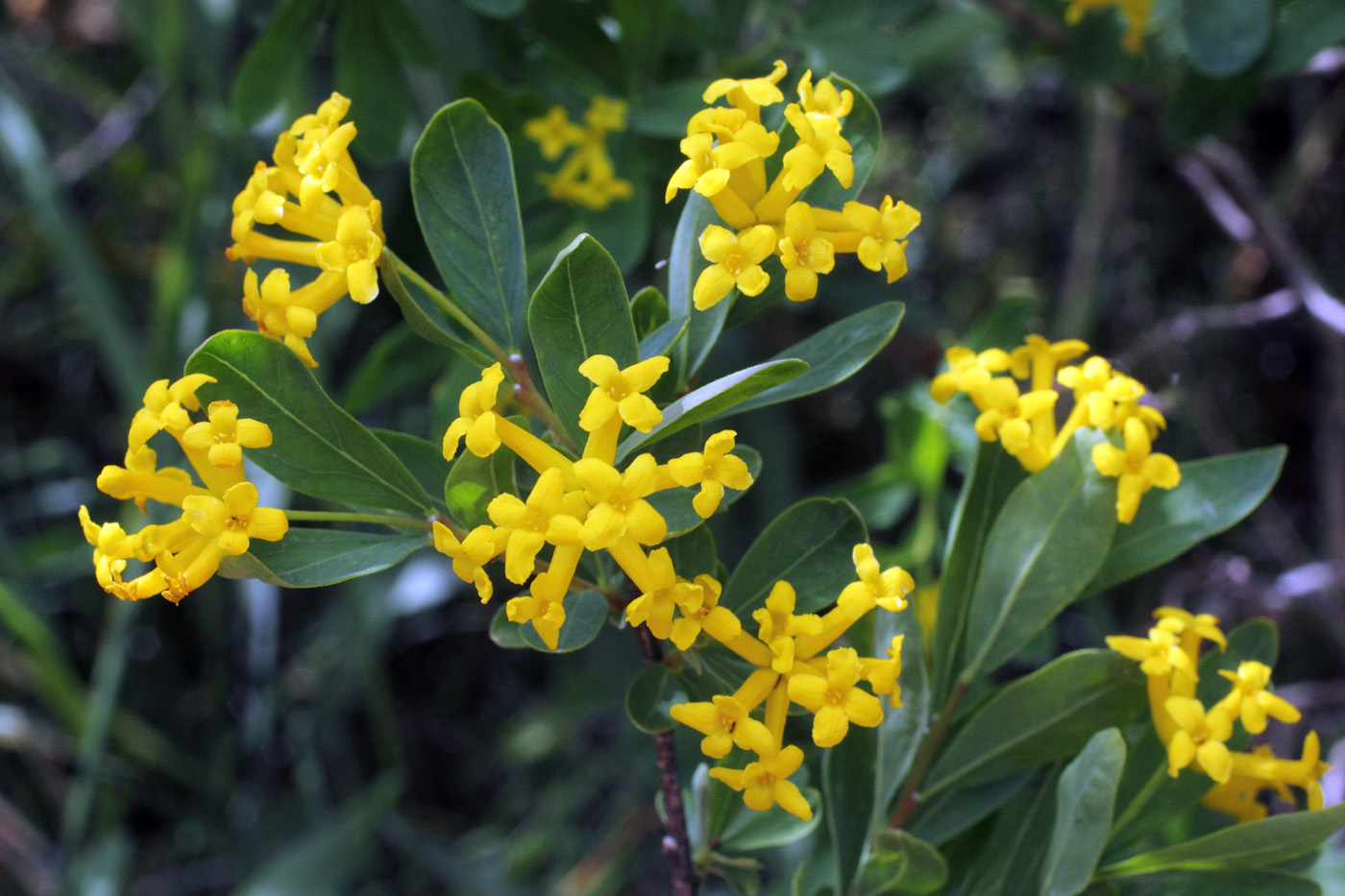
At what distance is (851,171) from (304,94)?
1476 millimetres

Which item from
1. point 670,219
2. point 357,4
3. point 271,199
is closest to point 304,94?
point 357,4

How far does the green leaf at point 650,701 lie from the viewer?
0.76 metres

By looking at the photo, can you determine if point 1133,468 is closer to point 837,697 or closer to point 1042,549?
point 1042,549

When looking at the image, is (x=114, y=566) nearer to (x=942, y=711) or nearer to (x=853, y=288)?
(x=942, y=711)

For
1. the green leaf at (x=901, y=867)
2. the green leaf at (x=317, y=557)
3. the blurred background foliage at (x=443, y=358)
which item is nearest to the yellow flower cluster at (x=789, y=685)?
the green leaf at (x=901, y=867)

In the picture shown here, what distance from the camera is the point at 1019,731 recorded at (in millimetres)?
878

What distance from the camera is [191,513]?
67cm

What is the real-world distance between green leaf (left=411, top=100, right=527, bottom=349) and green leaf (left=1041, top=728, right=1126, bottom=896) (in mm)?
556

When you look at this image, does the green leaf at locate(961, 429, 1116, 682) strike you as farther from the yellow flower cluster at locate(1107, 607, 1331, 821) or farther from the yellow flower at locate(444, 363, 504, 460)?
the yellow flower at locate(444, 363, 504, 460)

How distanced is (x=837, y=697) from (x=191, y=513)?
1.53ft

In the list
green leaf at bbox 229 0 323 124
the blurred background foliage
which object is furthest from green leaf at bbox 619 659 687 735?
green leaf at bbox 229 0 323 124

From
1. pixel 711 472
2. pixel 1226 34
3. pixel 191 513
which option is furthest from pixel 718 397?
pixel 1226 34

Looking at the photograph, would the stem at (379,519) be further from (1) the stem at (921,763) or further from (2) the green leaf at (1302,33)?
(2) the green leaf at (1302,33)

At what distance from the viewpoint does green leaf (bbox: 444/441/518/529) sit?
697 millimetres
